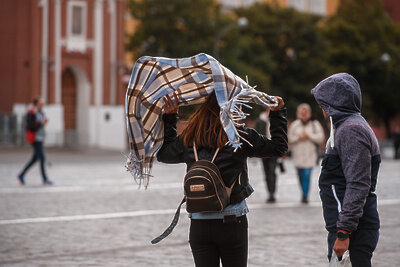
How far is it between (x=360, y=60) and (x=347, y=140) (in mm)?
51548

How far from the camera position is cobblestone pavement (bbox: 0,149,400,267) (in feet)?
26.7

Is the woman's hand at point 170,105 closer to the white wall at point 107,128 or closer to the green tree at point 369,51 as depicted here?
the white wall at point 107,128

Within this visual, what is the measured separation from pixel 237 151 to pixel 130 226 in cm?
623

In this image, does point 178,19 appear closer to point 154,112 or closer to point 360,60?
point 360,60

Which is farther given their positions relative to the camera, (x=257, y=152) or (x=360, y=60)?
(x=360, y=60)

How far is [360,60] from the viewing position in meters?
54.8

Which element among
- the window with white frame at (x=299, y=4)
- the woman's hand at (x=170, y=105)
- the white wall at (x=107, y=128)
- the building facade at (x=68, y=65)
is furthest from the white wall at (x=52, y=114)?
the woman's hand at (x=170, y=105)

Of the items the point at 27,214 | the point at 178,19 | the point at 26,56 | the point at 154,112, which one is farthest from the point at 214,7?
the point at 154,112

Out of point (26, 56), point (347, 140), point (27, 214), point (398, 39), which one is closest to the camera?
point (347, 140)

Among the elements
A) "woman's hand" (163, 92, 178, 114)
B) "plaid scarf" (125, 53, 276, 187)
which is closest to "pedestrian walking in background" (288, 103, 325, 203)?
"plaid scarf" (125, 53, 276, 187)

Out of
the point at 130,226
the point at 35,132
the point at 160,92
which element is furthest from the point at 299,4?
the point at 160,92

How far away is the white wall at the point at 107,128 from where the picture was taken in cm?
4094

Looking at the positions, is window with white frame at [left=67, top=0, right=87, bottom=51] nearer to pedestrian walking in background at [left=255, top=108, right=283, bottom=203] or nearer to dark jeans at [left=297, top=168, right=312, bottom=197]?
pedestrian walking in background at [left=255, top=108, right=283, bottom=203]

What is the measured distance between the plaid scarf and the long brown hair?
93mm
